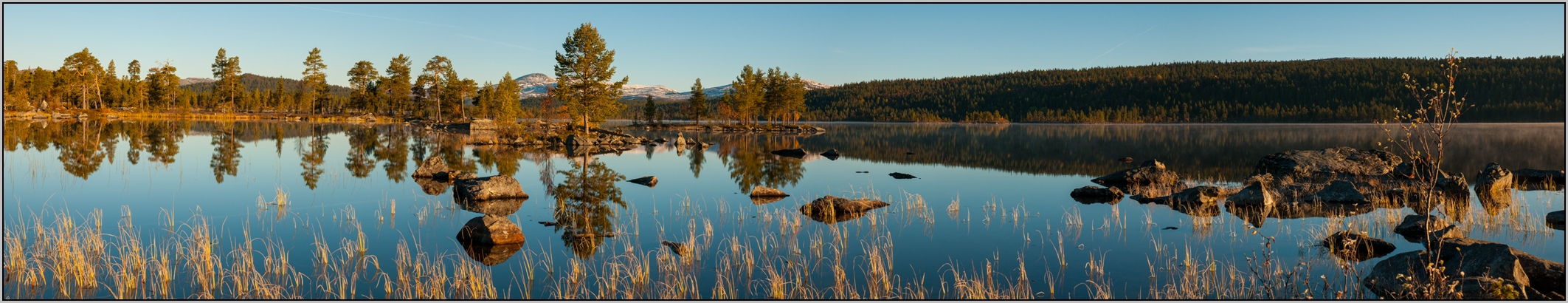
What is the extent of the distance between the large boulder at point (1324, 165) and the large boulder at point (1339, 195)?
6197 mm

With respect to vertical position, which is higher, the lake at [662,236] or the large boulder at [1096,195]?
the large boulder at [1096,195]

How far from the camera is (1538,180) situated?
24.4m

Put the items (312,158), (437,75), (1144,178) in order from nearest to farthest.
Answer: (1144,178), (312,158), (437,75)

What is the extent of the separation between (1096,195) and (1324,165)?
41.7ft

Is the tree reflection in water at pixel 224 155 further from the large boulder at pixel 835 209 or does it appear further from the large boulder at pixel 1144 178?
the large boulder at pixel 1144 178

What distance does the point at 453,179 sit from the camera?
23.4 metres

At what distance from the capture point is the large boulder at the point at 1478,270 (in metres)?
9.02

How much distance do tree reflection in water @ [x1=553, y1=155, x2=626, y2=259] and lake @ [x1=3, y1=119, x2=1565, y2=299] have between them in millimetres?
99

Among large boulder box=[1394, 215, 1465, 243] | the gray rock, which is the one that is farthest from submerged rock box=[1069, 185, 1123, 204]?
large boulder box=[1394, 215, 1465, 243]

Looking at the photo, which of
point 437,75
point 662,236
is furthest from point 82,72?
point 662,236

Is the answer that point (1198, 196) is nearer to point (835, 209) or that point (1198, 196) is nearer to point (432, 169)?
point (835, 209)

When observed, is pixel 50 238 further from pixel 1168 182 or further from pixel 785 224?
pixel 1168 182

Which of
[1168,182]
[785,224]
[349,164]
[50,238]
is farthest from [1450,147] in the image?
[50,238]

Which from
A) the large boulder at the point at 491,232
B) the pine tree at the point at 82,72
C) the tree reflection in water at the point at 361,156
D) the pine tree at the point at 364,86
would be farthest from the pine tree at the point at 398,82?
the large boulder at the point at 491,232
